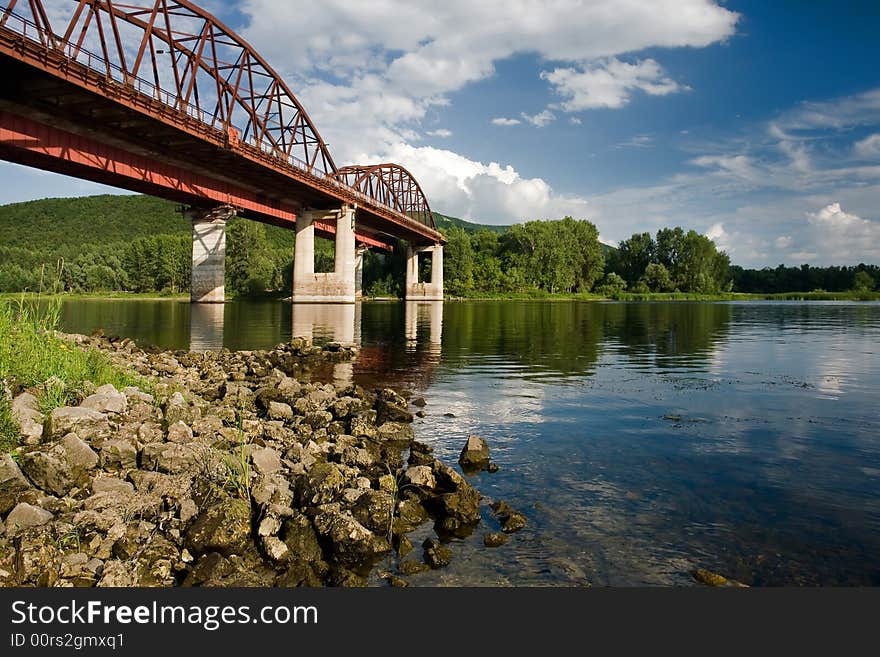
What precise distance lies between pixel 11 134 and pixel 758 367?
44131 mm

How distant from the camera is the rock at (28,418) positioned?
830 centimetres

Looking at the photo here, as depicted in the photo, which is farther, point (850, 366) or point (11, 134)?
point (11, 134)

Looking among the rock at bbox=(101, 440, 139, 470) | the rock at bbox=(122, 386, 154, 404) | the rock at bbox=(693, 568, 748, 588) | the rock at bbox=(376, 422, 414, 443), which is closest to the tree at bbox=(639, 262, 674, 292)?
the rock at bbox=(376, 422, 414, 443)

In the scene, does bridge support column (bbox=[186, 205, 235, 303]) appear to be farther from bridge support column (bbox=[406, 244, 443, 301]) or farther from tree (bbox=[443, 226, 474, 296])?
tree (bbox=[443, 226, 474, 296])

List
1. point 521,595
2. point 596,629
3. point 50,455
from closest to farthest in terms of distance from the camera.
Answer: point 596,629 < point 521,595 < point 50,455

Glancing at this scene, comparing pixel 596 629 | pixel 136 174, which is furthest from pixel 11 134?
pixel 596 629

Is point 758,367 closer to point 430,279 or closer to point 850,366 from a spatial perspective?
point 850,366

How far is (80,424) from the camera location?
8805 millimetres

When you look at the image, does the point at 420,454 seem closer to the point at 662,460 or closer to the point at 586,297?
the point at 662,460

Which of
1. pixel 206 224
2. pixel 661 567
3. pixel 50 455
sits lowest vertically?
pixel 661 567

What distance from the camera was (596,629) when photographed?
5.25 m

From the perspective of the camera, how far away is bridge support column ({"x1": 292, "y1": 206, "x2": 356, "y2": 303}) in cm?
7781

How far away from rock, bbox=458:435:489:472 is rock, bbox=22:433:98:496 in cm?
553

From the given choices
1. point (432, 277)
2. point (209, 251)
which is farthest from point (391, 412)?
point (432, 277)
